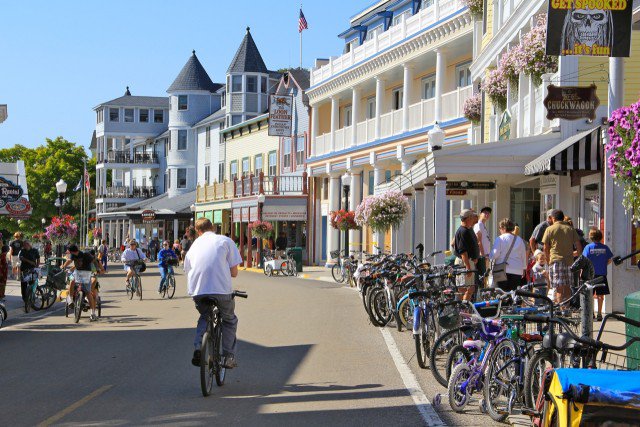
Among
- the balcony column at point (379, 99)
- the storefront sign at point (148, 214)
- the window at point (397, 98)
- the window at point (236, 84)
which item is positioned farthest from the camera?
the storefront sign at point (148, 214)

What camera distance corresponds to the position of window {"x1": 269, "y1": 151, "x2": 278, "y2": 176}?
198 feet

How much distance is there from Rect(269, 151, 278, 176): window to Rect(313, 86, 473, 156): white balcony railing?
746cm

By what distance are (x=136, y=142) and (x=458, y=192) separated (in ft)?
233

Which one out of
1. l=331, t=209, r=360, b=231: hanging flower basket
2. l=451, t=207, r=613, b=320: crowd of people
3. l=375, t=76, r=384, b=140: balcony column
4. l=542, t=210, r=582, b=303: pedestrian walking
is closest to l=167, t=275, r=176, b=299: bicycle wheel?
l=451, t=207, r=613, b=320: crowd of people

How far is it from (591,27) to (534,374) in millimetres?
6979

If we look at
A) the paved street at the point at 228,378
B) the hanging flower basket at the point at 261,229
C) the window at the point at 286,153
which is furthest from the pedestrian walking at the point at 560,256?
the window at the point at 286,153

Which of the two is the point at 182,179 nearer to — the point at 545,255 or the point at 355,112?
the point at 355,112

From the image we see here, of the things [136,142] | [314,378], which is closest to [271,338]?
[314,378]

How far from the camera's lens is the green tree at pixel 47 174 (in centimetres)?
9606

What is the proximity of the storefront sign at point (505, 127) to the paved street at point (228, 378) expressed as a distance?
281 inches

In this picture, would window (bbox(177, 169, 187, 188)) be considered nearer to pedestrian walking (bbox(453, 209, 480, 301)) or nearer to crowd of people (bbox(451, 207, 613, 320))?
crowd of people (bbox(451, 207, 613, 320))

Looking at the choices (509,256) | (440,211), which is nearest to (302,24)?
(440,211)

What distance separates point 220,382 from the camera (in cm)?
1145

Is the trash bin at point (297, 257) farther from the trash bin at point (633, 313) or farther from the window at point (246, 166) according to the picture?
the trash bin at point (633, 313)
